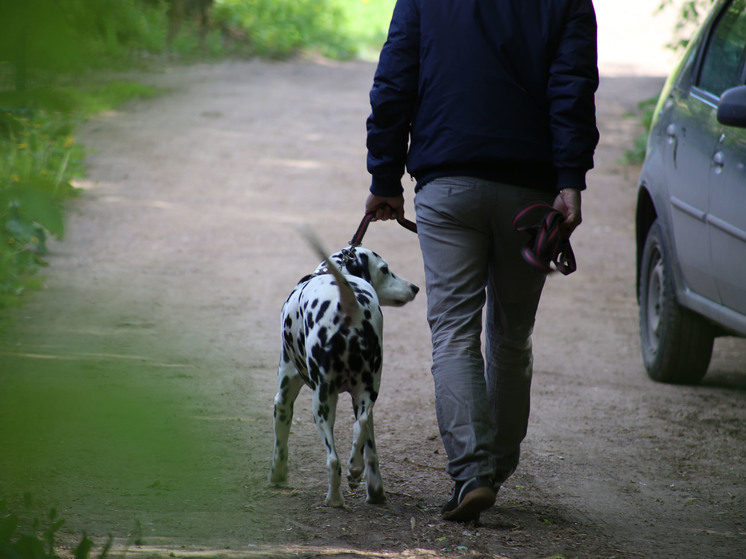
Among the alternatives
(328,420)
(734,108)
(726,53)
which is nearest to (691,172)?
(726,53)

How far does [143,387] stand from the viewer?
1483 mm

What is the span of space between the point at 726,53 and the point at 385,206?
106 inches

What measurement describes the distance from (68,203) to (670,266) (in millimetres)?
4499

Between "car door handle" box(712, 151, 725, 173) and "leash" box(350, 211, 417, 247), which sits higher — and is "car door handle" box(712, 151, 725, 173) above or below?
above

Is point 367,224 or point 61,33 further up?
point 61,33

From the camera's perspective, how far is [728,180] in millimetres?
4387

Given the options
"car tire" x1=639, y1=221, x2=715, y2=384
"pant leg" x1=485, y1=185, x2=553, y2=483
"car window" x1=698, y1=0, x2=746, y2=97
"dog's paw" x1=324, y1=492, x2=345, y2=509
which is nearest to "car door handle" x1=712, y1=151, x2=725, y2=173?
"car window" x1=698, y1=0, x2=746, y2=97

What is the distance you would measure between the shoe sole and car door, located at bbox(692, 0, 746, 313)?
1.98m

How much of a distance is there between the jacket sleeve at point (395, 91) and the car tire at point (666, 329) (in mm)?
2663

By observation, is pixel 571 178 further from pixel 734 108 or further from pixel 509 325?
pixel 734 108

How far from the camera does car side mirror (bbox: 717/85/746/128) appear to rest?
394 centimetres

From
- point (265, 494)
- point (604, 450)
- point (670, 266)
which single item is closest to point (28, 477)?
point (265, 494)

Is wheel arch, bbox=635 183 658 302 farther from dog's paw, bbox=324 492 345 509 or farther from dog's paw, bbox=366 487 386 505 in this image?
dog's paw, bbox=324 492 345 509

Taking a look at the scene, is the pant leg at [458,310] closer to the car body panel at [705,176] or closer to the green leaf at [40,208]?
the car body panel at [705,176]
